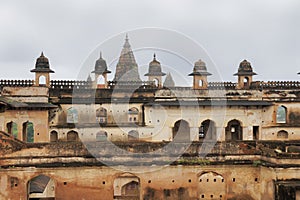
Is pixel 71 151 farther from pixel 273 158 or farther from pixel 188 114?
pixel 188 114

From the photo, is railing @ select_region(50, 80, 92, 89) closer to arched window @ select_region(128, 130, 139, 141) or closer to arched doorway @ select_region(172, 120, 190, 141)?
arched window @ select_region(128, 130, 139, 141)

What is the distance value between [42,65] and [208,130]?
10857 millimetres

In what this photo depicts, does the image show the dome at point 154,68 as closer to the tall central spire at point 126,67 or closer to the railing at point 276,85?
the tall central spire at point 126,67

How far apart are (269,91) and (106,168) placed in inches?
613

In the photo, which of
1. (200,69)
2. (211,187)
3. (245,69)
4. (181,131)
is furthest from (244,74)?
(211,187)

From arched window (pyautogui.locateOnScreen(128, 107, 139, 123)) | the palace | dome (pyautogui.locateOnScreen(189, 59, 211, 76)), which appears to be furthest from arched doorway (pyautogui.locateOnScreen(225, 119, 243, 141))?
arched window (pyautogui.locateOnScreen(128, 107, 139, 123))

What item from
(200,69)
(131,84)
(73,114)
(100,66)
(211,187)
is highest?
(100,66)

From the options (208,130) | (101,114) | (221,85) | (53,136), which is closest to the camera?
(53,136)

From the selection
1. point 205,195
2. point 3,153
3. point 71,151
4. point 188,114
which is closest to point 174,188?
point 205,195

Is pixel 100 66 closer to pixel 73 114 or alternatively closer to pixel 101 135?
pixel 73 114

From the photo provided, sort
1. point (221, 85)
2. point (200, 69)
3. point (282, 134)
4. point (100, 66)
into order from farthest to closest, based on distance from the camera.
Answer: point (100, 66) → point (200, 69) → point (221, 85) → point (282, 134)

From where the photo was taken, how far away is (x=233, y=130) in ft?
96.1

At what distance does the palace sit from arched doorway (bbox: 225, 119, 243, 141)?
7 centimetres

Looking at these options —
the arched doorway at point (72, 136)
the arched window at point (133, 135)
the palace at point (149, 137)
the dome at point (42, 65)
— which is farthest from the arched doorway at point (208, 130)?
the dome at point (42, 65)
